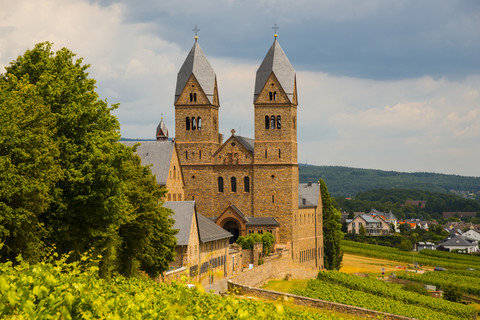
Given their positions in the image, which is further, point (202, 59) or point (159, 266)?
point (202, 59)

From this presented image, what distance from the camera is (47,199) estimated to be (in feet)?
83.1

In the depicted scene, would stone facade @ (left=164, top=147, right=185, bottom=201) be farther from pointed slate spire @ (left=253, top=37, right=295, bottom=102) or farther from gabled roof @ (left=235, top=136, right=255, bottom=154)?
pointed slate spire @ (left=253, top=37, right=295, bottom=102)

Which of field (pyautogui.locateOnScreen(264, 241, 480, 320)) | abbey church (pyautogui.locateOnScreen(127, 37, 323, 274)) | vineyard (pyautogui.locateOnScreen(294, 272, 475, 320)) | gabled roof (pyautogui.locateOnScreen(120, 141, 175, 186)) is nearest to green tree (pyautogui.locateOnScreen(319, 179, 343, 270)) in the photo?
field (pyautogui.locateOnScreen(264, 241, 480, 320))

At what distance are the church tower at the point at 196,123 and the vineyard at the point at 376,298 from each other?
770 inches

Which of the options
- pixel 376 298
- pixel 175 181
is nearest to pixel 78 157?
pixel 376 298

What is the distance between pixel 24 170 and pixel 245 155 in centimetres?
5604

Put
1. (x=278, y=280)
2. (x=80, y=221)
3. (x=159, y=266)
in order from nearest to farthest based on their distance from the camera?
(x=80, y=221), (x=159, y=266), (x=278, y=280)

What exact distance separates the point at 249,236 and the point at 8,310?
202ft

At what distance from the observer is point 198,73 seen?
79.6 metres

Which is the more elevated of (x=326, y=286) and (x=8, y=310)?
(x=8, y=310)

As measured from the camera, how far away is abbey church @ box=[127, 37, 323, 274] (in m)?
78.1

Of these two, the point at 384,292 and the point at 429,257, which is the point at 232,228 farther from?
the point at 429,257

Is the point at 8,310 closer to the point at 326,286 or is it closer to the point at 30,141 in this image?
the point at 30,141

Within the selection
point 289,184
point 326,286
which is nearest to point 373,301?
point 326,286
